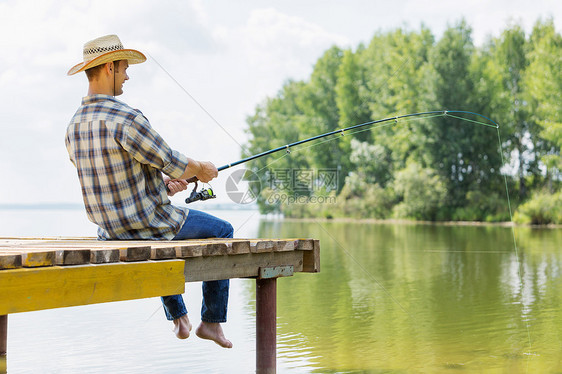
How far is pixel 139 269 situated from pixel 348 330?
3031 mm

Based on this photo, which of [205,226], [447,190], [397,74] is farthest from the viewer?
[397,74]

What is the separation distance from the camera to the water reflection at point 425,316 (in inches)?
178

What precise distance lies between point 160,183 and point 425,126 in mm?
30593

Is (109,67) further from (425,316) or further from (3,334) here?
(425,316)

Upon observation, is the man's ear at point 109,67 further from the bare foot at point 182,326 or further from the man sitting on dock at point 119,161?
the bare foot at point 182,326

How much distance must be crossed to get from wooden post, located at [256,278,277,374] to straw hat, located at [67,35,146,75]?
1359mm

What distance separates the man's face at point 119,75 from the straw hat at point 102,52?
0.16ft

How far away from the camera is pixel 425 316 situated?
6004 mm

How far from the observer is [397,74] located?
3522 cm

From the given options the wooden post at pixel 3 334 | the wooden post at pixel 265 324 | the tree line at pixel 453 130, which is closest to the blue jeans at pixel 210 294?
the wooden post at pixel 265 324

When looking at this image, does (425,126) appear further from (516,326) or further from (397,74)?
(516,326)

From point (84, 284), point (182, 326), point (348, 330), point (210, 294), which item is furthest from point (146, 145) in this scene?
point (348, 330)

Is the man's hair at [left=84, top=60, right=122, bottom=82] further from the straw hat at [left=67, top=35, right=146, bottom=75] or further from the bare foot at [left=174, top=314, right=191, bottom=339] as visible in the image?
the bare foot at [left=174, top=314, right=191, bottom=339]

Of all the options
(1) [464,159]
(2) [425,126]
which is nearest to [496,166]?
(1) [464,159]
